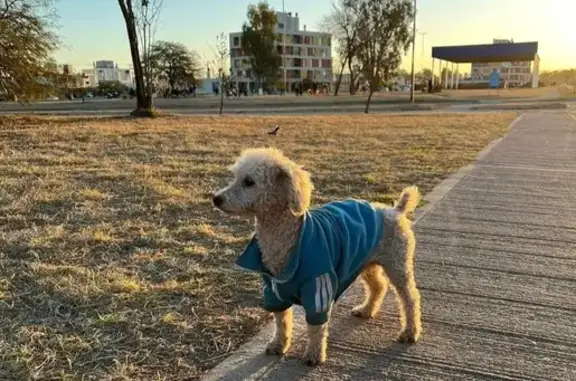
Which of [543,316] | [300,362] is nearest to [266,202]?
[300,362]

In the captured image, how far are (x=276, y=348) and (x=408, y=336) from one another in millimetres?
761

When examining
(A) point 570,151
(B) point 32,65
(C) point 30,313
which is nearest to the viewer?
(C) point 30,313

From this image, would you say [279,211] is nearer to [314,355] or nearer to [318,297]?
[318,297]

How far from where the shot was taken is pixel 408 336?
3.09 metres

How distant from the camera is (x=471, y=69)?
290ft

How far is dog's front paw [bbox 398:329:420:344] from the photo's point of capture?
122 inches

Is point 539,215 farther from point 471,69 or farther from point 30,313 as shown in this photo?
point 471,69

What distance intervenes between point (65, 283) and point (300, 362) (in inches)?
70.8

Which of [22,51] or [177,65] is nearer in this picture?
[22,51]

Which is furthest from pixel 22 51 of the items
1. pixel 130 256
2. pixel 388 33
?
pixel 388 33

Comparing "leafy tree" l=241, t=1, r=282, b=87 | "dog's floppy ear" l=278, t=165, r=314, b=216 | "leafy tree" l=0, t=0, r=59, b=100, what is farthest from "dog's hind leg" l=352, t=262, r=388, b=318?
"leafy tree" l=241, t=1, r=282, b=87

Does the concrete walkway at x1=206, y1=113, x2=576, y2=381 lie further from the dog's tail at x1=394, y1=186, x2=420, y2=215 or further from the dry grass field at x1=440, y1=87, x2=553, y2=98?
the dry grass field at x1=440, y1=87, x2=553, y2=98

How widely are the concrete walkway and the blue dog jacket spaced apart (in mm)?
349

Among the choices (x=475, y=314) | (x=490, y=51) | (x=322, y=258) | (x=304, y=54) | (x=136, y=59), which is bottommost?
(x=475, y=314)
